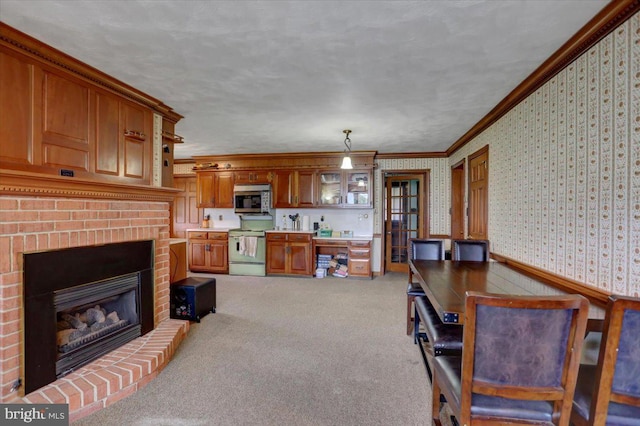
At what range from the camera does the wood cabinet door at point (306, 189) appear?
5.57m

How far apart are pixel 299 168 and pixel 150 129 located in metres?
2.97

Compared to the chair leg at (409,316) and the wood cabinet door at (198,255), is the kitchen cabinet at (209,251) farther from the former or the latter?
the chair leg at (409,316)

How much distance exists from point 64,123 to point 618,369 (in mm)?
3374

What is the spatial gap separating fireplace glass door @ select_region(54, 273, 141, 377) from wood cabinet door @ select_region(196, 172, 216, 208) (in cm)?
344

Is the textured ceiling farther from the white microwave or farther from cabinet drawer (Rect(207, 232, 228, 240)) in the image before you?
cabinet drawer (Rect(207, 232, 228, 240))

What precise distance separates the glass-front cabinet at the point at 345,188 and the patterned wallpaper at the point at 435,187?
0.29 meters

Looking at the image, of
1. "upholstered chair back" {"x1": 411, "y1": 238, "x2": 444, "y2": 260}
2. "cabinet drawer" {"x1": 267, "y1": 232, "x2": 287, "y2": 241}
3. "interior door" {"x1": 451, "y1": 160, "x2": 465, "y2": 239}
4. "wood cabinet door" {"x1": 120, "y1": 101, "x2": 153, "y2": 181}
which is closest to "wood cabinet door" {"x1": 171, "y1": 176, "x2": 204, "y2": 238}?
"cabinet drawer" {"x1": 267, "y1": 232, "x2": 287, "y2": 241}

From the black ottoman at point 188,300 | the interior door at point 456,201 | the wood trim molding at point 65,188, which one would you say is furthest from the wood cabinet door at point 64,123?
the interior door at point 456,201

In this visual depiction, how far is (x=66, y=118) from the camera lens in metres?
2.14

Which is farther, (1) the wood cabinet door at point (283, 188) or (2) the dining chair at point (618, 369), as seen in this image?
(1) the wood cabinet door at point (283, 188)

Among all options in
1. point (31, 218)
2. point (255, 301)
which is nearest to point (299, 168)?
point (255, 301)

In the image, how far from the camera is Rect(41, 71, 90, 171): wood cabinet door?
2.01 metres

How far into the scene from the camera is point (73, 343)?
2.12m

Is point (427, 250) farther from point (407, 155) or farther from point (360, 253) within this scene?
point (407, 155)
